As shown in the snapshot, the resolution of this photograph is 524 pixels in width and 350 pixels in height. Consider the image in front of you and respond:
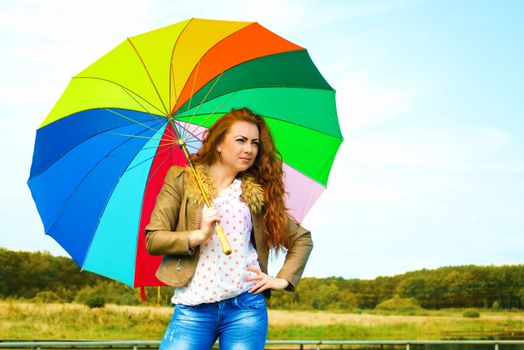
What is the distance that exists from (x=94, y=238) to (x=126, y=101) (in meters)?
0.65

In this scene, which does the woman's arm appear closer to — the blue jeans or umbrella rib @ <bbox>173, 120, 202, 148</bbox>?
the blue jeans

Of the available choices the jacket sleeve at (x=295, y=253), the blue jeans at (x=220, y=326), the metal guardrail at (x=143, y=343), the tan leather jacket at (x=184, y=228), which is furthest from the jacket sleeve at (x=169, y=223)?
the metal guardrail at (x=143, y=343)

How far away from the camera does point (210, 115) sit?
301cm

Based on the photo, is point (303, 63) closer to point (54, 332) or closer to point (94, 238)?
point (94, 238)

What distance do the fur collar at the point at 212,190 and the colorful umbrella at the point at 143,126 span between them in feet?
1.44

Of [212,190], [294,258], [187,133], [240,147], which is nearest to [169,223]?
[212,190]

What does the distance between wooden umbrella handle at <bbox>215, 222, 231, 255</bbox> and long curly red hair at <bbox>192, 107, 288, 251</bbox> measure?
9.6 inches

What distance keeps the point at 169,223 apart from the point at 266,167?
45 centimetres

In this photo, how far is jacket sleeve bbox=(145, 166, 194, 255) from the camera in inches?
93.4

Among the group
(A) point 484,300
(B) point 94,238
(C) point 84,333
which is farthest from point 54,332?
(B) point 94,238

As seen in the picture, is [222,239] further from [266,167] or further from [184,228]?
[266,167]

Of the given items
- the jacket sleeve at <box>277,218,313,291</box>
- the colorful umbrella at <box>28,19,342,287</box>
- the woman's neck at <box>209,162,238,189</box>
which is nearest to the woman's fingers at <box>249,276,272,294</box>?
the jacket sleeve at <box>277,218,313,291</box>

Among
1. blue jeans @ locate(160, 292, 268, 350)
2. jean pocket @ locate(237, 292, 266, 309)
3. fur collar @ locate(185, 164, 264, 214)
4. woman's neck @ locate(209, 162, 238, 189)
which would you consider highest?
woman's neck @ locate(209, 162, 238, 189)

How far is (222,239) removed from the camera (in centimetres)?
233
